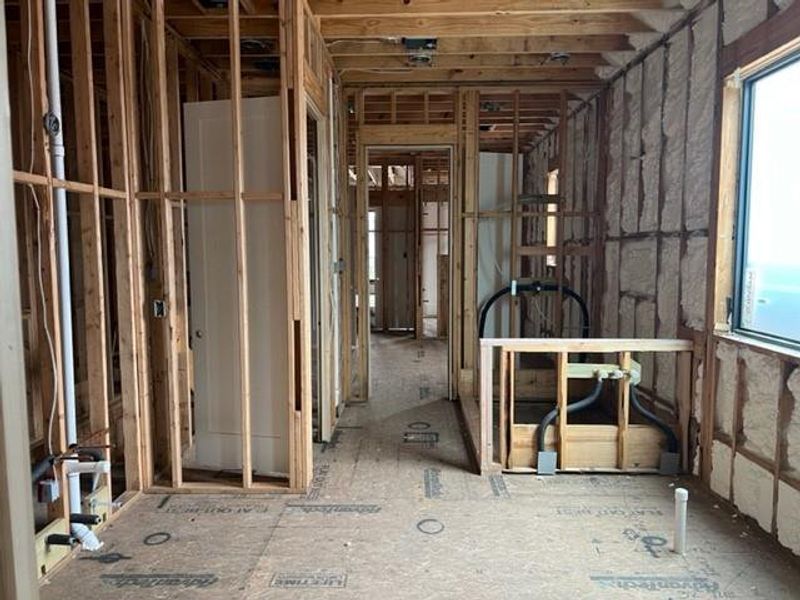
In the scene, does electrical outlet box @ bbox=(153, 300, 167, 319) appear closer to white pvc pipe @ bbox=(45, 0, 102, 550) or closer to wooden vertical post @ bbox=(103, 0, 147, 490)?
wooden vertical post @ bbox=(103, 0, 147, 490)

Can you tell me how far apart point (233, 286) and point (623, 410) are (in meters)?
2.65

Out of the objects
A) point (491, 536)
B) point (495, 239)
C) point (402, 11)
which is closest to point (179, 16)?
point (402, 11)

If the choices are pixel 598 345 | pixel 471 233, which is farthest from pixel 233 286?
pixel 471 233

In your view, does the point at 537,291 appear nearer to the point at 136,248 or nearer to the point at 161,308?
the point at 161,308

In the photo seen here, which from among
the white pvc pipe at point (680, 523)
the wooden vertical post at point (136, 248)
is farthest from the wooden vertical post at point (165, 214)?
the white pvc pipe at point (680, 523)

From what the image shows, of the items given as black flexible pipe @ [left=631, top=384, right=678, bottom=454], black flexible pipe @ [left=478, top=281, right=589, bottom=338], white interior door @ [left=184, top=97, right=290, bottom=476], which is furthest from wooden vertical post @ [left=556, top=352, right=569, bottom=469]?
black flexible pipe @ [left=478, top=281, right=589, bottom=338]

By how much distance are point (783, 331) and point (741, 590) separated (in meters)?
1.32

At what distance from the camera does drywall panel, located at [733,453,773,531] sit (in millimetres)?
2895

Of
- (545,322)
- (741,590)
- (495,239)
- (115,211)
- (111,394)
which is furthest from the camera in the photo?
(545,322)

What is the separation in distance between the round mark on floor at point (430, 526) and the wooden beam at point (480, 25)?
3.31 metres

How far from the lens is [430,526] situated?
9.89 ft

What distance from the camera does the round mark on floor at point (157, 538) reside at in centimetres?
285

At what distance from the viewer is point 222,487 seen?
3457mm

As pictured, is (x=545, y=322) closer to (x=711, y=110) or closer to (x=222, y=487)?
(x=711, y=110)
